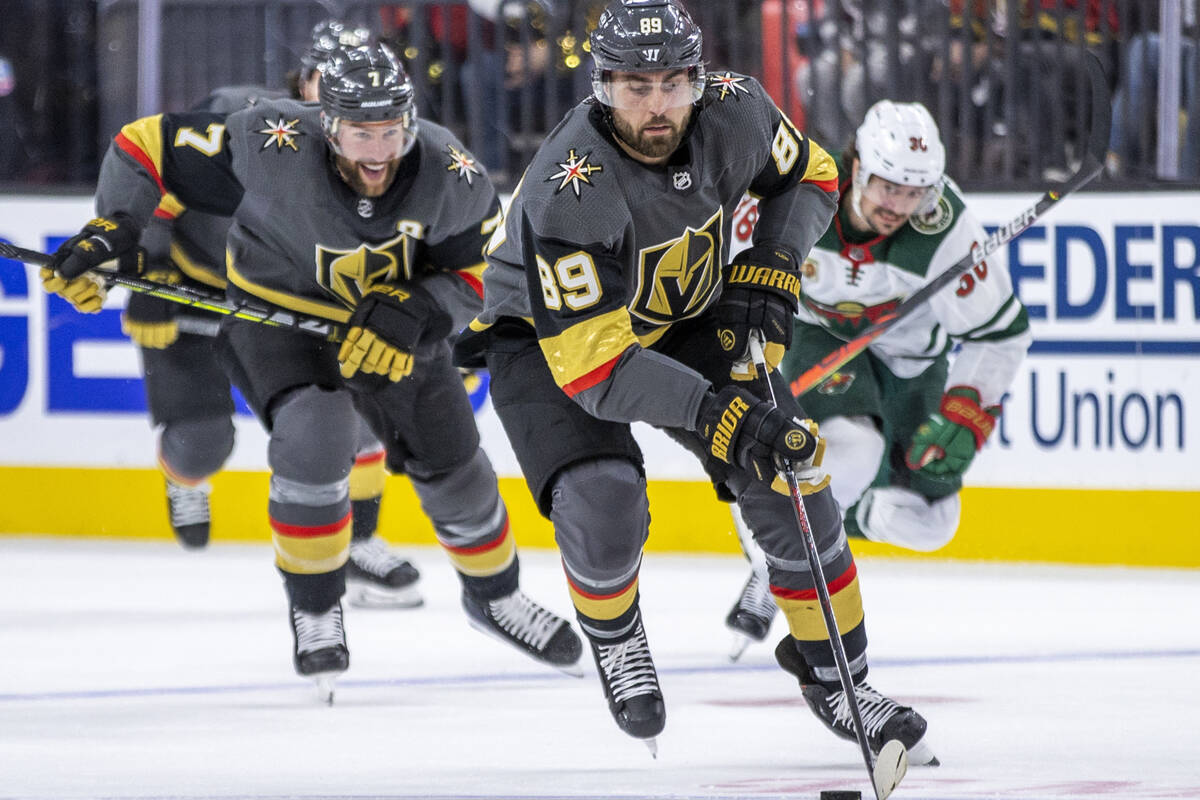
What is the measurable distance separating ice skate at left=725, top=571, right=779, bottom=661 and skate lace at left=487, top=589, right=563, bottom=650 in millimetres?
437

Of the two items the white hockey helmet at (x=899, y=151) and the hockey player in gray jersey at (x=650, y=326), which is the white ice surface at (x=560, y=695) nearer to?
the hockey player in gray jersey at (x=650, y=326)

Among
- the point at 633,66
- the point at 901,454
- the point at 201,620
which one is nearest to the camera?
the point at 633,66

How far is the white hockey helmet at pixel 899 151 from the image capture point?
3.95 m

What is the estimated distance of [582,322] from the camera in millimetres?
2904

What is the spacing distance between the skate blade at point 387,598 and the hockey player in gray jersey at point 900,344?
1167mm

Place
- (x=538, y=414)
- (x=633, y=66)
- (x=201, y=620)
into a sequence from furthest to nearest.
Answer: (x=201, y=620) < (x=538, y=414) < (x=633, y=66)

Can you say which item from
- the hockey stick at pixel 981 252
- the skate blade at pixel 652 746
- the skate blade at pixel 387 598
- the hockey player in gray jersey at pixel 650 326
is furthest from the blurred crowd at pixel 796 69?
the skate blade at pixel 652 746

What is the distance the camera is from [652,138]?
2.95 meters

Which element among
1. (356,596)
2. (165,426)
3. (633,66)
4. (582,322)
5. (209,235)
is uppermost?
(633,66)

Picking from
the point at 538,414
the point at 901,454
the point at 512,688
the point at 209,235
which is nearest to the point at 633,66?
the point at 538,414

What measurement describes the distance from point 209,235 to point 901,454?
75.2 inches

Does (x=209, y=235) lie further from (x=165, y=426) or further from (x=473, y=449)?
(x=473, y=449)

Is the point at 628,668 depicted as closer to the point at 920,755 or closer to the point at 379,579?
the point at 920,755

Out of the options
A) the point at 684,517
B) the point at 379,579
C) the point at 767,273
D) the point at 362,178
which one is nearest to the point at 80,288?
the point at 362,178
